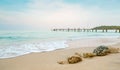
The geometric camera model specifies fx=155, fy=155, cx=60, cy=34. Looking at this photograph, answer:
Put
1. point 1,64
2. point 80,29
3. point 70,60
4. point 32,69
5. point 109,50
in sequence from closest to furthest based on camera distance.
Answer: point 32,69
point 70,60
point 1,64
point 109,50
point 80,29

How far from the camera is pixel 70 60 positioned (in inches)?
215

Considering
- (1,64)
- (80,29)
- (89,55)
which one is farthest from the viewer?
(80,29)

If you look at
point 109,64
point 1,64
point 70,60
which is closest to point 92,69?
point 109,64

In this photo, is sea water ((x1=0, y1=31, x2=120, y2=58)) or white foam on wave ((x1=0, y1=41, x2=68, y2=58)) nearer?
white foam on wave ((x1=0, y1=41, x2=68, y2=58))

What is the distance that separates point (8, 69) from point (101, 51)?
151 inches

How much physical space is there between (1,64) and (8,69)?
853 mm

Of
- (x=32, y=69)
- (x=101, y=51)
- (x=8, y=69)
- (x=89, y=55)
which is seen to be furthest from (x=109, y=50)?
(x=8, y=69)

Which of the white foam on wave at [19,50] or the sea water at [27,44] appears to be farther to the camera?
the sea water at [27,44]

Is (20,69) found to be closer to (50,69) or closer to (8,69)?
(8,69)

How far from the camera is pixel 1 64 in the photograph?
5840mm

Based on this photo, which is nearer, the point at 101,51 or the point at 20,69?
the point at 20,69

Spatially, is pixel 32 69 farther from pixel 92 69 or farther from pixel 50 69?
pixel 92 69

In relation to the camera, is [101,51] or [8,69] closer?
[8,69]

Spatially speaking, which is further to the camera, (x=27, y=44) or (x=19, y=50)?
(x=27, y=44)
